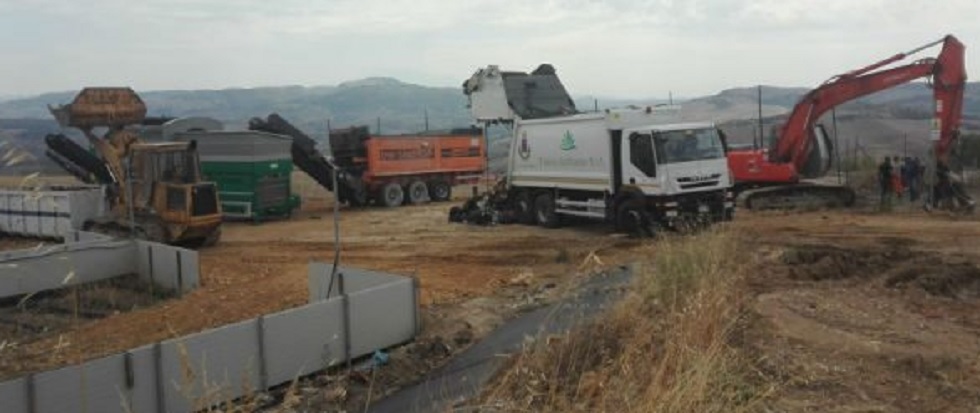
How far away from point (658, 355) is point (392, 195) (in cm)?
2371

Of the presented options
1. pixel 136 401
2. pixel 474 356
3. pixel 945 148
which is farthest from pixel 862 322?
pixel 945 148

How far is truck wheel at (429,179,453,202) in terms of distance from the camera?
101 feet

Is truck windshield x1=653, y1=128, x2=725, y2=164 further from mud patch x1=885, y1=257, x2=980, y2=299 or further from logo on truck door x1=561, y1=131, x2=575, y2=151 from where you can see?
mud patch x1=885, y1=257, x2=980, y2=299

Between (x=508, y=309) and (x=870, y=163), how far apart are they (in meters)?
25.2

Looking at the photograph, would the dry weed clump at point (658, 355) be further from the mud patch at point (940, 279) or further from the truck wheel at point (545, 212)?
the truck wheel at point (545, 212)

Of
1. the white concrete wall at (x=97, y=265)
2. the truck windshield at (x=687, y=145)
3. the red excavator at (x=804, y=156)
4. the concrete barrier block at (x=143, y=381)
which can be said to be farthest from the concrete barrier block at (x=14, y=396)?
the red excavator at (x=804, y=156)

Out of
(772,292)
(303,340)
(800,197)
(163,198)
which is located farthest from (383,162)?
(303,340)

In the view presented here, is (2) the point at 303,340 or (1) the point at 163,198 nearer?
(2) the point at 303,340

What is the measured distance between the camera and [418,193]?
99.1 ft

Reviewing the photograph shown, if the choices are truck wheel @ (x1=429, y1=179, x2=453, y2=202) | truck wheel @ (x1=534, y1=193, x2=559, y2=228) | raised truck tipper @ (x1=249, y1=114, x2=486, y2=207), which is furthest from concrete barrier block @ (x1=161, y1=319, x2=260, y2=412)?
truck wheel @ (x1=429, y1=179, x2=453, y2=202)

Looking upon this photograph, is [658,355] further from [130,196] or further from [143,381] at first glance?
[130,196]

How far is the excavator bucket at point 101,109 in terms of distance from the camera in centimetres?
2159

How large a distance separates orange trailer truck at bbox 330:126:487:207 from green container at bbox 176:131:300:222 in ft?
7.19

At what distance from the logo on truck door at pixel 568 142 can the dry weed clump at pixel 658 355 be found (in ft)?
33.9
